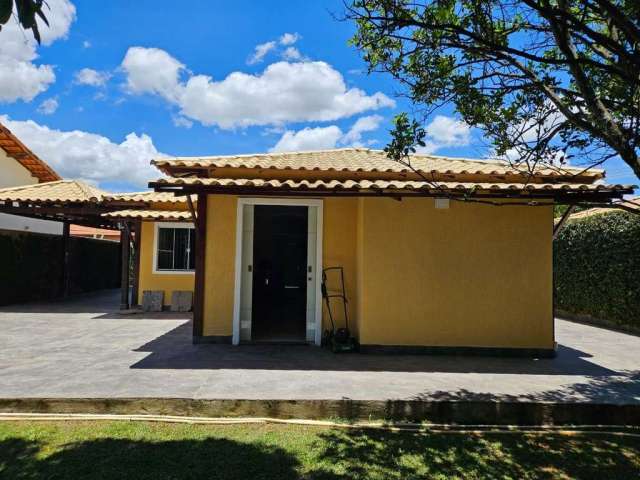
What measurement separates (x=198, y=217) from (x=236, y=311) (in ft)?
6.56

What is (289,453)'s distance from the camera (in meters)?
4.05

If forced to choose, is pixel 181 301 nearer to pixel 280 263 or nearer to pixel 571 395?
pixel 280 263

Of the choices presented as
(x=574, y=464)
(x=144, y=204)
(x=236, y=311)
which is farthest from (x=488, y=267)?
(x=144, y=204)

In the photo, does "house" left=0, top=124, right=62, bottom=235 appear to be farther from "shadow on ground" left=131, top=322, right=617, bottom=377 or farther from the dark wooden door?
"shadow on ground" left=131, top=322, right=617, bottom=377

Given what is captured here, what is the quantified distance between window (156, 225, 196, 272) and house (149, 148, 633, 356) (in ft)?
18.8

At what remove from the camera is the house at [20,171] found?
18.8 metres

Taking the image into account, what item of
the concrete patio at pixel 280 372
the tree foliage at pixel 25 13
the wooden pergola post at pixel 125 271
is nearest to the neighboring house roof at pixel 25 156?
the wooden pergola post at pixel 125 271

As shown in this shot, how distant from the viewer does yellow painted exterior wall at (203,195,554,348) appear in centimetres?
765

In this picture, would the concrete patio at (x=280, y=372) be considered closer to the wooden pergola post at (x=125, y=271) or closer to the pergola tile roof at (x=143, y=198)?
the wooden pergola post at (x=125, y=271)

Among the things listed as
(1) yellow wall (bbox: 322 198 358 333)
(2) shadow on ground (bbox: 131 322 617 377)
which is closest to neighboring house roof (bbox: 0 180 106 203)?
(2) shadow on ground (bbox: 131 322 617 377)

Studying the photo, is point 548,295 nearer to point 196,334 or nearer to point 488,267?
point 488,267

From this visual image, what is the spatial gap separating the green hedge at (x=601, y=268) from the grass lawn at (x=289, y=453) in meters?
8.02

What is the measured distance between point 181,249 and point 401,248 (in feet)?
30.2

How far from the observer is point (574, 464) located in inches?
159
